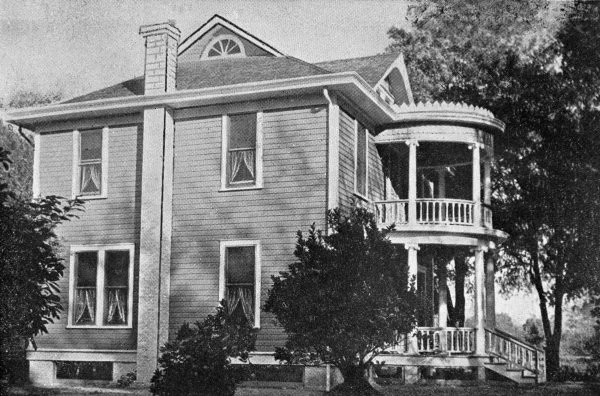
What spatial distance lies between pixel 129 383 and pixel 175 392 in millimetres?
7198

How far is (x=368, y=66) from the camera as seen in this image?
21.5 meters

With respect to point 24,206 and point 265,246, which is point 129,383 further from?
point 24,206

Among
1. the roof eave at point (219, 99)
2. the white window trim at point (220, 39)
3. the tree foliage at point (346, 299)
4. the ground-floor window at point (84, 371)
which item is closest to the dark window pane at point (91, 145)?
the roof eave at point (219, 99)

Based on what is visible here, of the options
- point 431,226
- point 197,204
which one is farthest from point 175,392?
point 431,226

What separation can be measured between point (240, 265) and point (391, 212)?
4051 millimetres

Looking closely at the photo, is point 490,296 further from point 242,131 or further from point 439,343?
point 242,131

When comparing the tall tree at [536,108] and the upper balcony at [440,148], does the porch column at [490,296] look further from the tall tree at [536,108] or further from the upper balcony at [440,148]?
the tall tree at [536,108]

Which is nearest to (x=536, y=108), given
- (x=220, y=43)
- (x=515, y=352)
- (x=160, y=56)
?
(x=515, y=352)

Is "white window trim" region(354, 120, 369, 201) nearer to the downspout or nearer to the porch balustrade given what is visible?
the porch balustrade

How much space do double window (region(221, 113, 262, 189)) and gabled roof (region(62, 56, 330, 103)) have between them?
3.50 ft

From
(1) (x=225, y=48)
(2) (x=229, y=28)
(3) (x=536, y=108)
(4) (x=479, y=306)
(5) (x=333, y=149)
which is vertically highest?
(2) (x=229, y=28)

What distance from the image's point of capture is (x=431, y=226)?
63.3 feet

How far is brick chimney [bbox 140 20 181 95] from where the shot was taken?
64.3 ft

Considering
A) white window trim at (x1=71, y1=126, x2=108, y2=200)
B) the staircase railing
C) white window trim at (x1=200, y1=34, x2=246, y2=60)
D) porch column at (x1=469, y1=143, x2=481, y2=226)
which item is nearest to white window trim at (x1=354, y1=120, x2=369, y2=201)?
porch column at (x1=469, y1=143, x2=481, y2=226)
